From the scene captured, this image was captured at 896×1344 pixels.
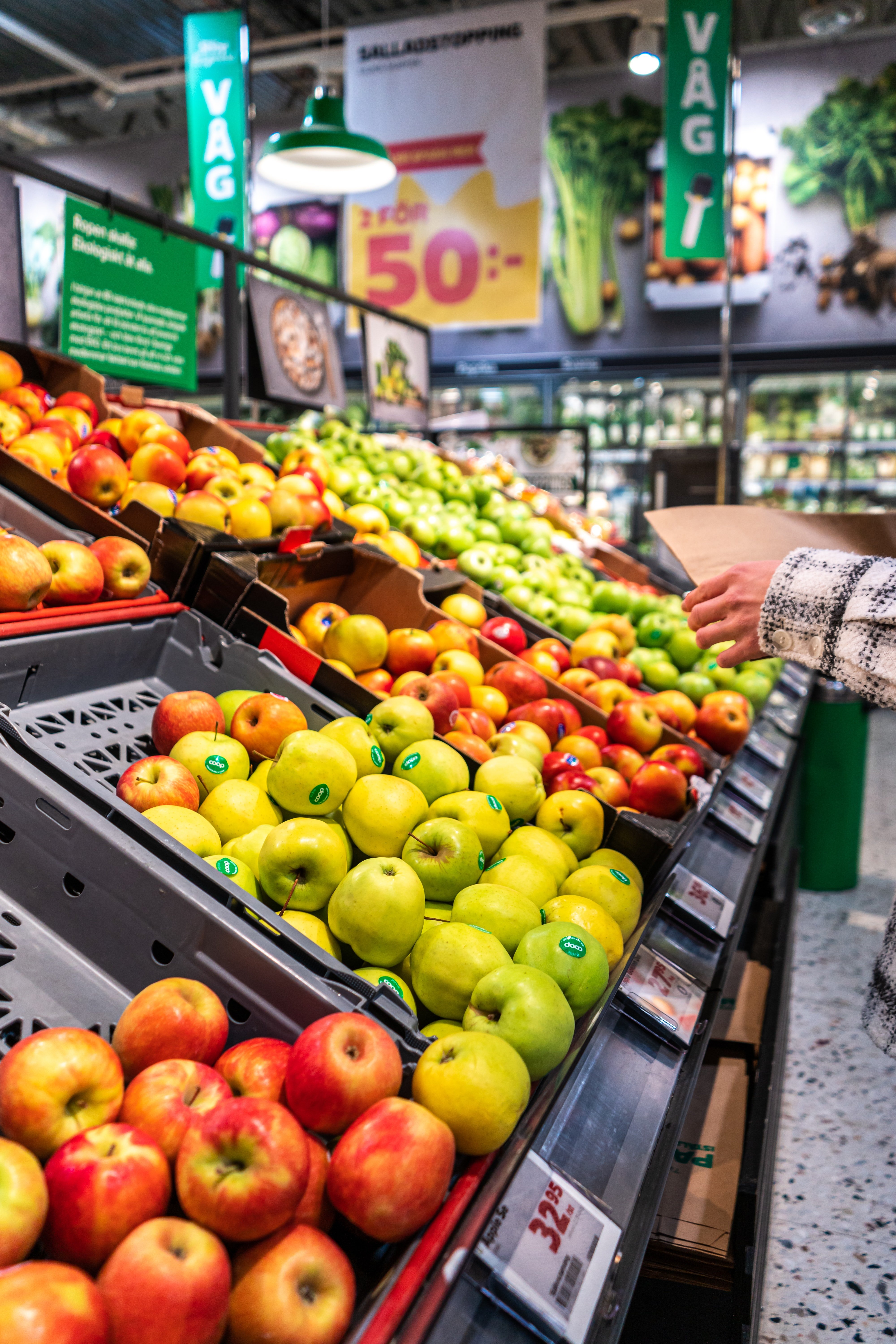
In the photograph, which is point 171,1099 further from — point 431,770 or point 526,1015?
point 431,770

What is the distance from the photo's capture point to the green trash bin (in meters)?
3.61

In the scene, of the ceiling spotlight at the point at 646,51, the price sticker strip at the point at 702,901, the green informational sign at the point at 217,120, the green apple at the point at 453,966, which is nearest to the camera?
the green apple at the point at 453,966

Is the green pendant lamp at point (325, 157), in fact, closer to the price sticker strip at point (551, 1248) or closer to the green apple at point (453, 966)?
the green apple at point (453, 966)

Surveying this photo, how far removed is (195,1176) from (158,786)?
1.95 ft

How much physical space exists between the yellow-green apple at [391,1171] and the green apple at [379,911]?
0.99 feet

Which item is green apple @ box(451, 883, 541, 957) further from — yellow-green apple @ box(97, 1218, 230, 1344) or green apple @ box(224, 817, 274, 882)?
yellow-green apple @ box(97, 1218, 230, 1344)

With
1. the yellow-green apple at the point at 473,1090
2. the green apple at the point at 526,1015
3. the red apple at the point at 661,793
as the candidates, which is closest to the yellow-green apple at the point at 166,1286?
the yellow-green apple at the point at 473,1090

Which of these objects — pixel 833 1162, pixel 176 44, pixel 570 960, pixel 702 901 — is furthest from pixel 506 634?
pixel 176 44

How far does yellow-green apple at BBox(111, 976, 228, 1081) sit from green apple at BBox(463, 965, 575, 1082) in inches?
10.9

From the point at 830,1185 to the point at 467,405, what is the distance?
9.09 metres

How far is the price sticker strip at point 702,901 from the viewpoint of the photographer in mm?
1474

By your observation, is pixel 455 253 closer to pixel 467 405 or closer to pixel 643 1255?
pixel 467 405

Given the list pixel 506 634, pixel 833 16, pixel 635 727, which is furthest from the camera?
pixel 833 16

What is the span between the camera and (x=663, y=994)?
1.24 m
